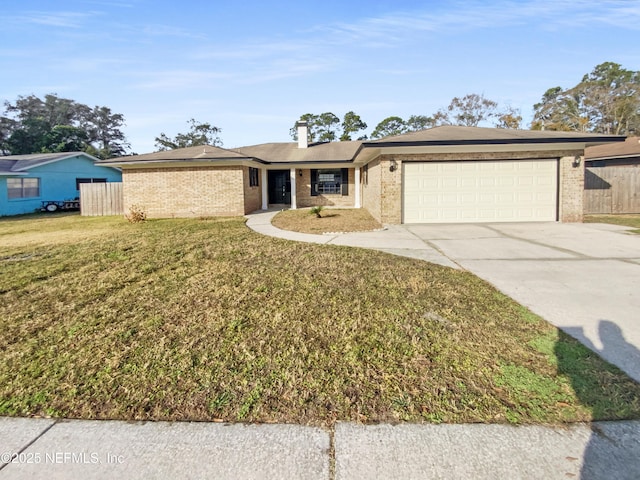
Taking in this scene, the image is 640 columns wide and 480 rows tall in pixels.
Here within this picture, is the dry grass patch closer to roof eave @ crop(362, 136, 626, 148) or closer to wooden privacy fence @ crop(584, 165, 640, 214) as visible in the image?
roof eave @ crop(362, 136, 626, 148)

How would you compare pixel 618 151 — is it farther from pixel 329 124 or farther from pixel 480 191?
pixel 329 124

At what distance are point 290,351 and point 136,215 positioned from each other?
13.1 metres

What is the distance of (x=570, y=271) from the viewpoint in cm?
583

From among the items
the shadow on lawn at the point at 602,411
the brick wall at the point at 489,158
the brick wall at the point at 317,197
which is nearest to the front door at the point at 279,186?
the brick wall at the point at 317,197

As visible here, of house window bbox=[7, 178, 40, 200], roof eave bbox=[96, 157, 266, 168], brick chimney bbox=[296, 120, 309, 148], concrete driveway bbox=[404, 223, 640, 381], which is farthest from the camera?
brick chimney bbox=[296, 120, 309, 148]

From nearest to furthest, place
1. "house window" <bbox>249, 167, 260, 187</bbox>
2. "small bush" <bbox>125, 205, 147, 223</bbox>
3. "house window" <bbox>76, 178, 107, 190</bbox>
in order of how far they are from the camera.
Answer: "small bush" <bbox>125, 205, 147, 223</bbox>
"house window" <bbox>249, 167, 260, 187</bbox>
"house window" <bbox>76, 178, 107, 190</bbox>

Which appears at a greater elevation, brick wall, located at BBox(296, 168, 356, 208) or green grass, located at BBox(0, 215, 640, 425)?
brick wall, located at BBox(296, 168, 356, 208)

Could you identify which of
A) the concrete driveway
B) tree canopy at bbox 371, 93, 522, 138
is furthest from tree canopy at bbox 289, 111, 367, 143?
the concrete driveway

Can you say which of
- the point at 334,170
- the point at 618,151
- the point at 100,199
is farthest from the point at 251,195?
the point at 618,151

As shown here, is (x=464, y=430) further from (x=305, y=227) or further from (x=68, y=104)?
(x=68, y=104)

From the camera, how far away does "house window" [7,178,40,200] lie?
18891 mm

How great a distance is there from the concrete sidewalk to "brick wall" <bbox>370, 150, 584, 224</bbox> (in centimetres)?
1008

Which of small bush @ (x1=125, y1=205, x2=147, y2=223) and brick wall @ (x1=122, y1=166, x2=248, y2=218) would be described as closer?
small bush @ (x1=125, y1=205, x2=147, y2=223)

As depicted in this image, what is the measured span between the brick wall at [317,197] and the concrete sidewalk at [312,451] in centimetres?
1787
